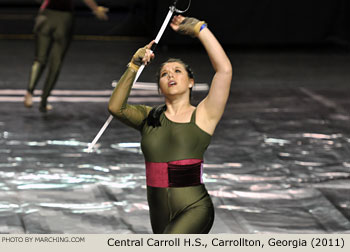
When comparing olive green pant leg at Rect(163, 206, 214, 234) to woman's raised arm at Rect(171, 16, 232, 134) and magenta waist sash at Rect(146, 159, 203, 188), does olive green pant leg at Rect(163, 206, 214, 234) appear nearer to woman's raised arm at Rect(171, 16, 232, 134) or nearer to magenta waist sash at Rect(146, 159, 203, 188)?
magenta waist sash at Rect(146, 159, 203, 188)

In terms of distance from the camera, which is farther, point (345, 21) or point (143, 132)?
point (345, 21)

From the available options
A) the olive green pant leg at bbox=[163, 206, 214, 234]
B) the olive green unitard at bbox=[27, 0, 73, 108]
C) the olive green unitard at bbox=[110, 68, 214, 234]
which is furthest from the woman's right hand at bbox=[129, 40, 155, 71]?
the olive green unitard at bbox=[27, 0, 73, 108]

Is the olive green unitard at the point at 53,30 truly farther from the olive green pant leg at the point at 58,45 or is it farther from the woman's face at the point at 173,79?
the woman's face at the point at 173,79

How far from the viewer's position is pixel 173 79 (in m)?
3.45

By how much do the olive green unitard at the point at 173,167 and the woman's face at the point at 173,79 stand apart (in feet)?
0.42

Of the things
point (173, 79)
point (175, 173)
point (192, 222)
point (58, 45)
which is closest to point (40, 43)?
point (58, 45)

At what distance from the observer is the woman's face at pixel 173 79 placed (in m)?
3.45

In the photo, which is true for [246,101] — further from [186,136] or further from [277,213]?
[186,136]

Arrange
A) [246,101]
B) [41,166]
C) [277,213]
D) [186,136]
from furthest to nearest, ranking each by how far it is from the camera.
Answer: [246,101] < [41,166] < [277,213] < [186,136]

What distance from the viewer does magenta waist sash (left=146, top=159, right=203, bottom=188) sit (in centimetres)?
339

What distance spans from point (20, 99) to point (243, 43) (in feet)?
19.5

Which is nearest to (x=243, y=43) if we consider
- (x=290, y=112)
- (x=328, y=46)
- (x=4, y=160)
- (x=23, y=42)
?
(x=328, y=46)

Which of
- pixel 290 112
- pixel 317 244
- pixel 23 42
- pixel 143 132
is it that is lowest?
pixel 23 42

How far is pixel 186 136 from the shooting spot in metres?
3.41
